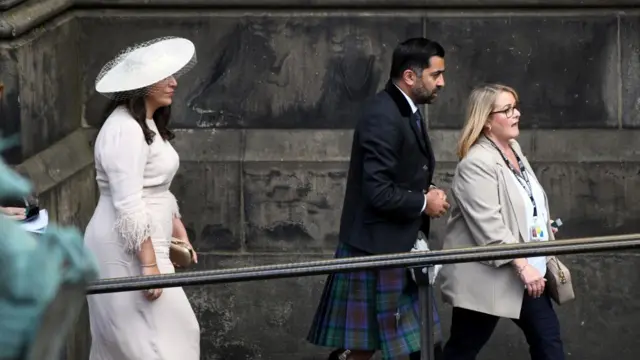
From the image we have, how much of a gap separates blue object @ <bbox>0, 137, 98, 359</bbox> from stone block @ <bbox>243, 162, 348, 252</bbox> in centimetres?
582

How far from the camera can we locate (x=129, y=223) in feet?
18.5

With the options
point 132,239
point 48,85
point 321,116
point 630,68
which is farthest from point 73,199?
→ point 630,68

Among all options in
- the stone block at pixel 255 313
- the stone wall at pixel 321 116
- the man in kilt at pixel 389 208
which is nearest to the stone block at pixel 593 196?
the stone wall at pixel 321 116

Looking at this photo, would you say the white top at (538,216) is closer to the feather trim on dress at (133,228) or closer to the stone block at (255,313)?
the feather trim on dress at (133,228)

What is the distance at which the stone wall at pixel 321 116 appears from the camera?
8.05m

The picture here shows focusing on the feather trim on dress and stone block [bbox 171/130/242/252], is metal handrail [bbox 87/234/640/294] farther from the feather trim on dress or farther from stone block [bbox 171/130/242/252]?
stone block [bbox 171/130/242/252]

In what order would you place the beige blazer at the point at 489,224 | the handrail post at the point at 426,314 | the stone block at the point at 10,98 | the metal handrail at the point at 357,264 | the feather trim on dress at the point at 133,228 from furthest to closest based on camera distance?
the stone block at the point at 10,98 → the beige blazer at the point at 489,224 → the feather trim on dress at the point at 133,228 → the handrail post at the point at 426,314 → the metal handrail at the point at 357,264

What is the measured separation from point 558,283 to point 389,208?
2.71ft

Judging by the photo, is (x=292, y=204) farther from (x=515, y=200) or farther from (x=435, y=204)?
(x=515, y=200)

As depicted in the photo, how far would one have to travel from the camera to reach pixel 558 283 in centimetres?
633

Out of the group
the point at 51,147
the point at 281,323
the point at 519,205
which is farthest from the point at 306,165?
the point at 519,205

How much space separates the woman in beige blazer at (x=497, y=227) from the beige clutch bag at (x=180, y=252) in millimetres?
1152

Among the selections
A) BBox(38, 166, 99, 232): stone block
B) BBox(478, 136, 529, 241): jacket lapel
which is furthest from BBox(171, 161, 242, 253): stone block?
BBox(478, 136, 529, 241): jacket lapel

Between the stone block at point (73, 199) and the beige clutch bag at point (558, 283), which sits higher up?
the stone block at point (73, 199)
